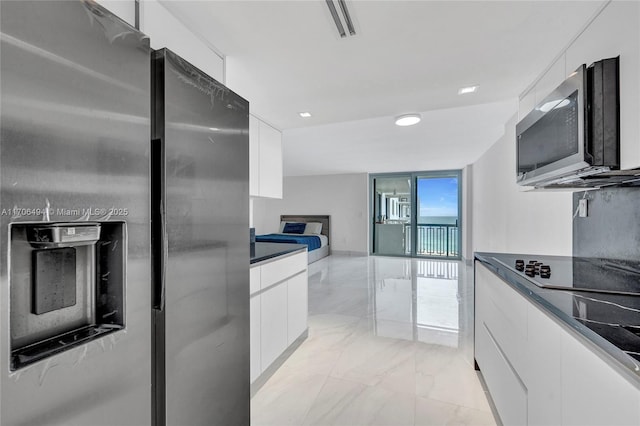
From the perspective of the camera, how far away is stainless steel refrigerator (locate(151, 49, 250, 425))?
1007 millimetres

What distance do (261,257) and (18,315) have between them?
131 cm

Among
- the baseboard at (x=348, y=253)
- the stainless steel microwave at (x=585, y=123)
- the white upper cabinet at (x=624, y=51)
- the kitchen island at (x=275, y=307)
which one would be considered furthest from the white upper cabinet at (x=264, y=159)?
the baseboard at (x=348, y=253)

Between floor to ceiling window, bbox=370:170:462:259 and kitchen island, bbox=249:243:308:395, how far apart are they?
5530mm

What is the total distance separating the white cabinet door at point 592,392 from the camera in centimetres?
68

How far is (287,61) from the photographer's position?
1.86 meters

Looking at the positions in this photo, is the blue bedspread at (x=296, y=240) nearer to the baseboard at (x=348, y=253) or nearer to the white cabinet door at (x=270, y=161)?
the baseboard at (x=348, y=253)

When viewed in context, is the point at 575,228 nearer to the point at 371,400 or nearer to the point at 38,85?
the point at 371,400

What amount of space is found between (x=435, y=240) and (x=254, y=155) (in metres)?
6.71

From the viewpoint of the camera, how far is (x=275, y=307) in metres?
2.16

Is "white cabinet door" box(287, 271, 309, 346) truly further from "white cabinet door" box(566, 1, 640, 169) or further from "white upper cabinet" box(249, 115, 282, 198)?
"white cabinet door" box(566, 1, 640, 169)

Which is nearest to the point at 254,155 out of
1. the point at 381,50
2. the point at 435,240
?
the point at 381,50

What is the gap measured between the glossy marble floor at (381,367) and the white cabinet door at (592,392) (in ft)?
3.17

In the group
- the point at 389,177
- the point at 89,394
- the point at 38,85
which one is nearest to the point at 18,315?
the point at 89,394

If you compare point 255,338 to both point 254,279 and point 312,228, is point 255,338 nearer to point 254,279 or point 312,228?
point 254,279
